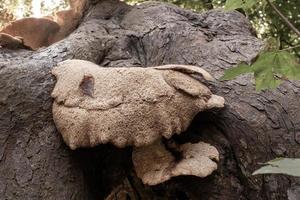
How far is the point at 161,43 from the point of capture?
9.68 ft

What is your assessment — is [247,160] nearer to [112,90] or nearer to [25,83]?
[112,90]

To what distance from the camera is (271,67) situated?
1098mm

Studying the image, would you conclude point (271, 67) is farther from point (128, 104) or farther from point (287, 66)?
point (128, 104)

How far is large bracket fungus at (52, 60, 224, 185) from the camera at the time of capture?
1.89 meters

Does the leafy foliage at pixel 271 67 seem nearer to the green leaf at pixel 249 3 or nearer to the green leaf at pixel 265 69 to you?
the green leaf at pixel 265 69

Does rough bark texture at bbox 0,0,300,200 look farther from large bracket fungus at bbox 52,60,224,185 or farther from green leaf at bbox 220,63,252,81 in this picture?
green leaf at bbox 220,63,252,81

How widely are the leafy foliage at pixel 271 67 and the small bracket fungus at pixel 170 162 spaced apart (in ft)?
2.68

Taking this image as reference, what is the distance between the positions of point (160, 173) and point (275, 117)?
2.41ft

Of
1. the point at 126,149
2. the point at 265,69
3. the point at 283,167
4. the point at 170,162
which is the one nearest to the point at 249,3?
the point at 265,69

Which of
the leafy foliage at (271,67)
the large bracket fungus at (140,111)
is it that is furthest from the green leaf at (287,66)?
the large bracket fungus at (140,111)

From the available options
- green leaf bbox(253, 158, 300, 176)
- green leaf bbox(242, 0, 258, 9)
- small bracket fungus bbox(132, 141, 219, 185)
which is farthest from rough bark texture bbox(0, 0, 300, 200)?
green leaf bbox(253, 158, 300, 176)

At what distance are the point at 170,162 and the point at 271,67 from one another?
3.19 ft

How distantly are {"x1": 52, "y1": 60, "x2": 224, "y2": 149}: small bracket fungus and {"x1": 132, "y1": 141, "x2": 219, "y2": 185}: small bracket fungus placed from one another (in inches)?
4.9

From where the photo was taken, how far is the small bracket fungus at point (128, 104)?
189 cm
